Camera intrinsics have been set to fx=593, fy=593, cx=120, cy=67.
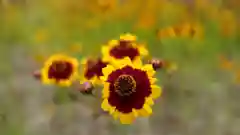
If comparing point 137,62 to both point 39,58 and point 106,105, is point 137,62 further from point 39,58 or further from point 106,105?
point 39,58

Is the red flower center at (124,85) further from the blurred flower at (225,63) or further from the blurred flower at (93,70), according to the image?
the blurred flower at (225,63)

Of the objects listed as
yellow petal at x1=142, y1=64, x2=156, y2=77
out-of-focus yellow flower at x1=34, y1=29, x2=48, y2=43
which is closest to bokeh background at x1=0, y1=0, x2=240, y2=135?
out-of-focus yellow flower at x1=34, y1=29, x2=48, y2=43

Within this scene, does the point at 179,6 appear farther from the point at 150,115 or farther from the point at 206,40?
the point at 150,115

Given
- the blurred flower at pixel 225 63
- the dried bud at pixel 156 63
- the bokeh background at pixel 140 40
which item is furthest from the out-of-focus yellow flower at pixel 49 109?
the blurred flower at pixel 225 63

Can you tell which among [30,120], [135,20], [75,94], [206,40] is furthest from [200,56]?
[30,120]

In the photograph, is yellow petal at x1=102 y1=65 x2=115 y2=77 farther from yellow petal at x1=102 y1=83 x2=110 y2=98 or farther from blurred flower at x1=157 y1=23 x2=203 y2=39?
blurred flower at x1=157 y1=23 x2=203 y2=39

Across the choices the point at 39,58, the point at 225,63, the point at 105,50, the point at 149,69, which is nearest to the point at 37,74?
the point at 39,58

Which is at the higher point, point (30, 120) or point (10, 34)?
point (10, 34)
